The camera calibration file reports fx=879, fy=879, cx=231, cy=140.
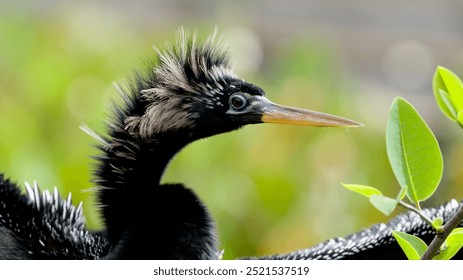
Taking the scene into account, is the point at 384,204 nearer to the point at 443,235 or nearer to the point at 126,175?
the point at 443,235

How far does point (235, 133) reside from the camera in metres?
2.10

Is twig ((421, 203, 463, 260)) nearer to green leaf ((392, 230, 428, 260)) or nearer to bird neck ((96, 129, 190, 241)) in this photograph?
green leaf ((392, 230, 428, 260))

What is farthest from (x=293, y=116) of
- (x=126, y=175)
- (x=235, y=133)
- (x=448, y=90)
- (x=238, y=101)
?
(x=235, y=133)

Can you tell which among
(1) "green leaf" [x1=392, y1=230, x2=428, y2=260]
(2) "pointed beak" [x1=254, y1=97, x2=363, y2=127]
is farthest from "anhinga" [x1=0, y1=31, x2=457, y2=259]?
(1) "green leaf" [x1=392, y1=230, x2=428, y2=260]

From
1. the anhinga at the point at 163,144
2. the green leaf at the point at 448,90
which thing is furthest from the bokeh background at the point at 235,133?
the green leaf at the point at 448,90

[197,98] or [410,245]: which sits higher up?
[197,98]

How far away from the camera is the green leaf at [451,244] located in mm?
695

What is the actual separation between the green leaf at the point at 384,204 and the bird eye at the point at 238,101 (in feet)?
1.42

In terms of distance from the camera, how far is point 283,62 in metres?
2.53

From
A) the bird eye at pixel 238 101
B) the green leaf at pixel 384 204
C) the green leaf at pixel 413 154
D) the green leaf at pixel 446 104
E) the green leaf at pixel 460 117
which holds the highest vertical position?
the bird eye at pixel 238 101

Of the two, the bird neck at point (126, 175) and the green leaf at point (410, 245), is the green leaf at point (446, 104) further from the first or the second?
the bird neck at point (126, 175)

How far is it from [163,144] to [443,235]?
50 cm

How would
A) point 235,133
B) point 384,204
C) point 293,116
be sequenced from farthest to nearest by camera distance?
1. point 235,133
2. point 293,116
3. point 384,204
